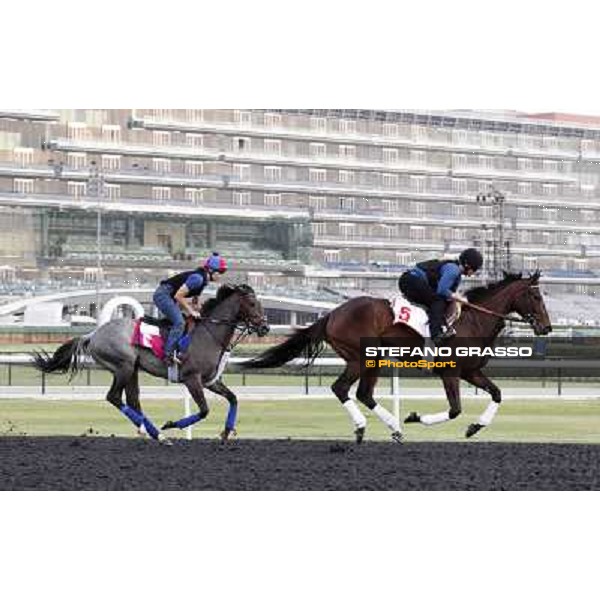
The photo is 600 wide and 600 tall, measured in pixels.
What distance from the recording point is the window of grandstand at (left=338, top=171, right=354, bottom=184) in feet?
85.4

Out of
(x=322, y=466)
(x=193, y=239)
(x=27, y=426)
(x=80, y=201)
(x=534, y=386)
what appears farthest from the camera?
(x=534, y=386)

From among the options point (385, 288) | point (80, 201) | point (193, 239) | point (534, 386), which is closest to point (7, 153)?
point (80, 201)

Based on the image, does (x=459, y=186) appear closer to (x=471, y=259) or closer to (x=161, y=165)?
(x=161, y=165)

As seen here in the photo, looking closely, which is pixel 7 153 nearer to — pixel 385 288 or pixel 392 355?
pixel 385 288

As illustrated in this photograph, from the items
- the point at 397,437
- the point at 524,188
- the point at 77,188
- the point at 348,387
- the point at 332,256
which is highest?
the point at 524,188

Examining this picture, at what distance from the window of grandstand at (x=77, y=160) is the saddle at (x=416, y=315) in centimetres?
1026

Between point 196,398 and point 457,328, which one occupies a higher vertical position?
point 457,328

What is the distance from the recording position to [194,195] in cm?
2520

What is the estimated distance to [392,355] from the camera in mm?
15125

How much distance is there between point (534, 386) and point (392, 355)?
12.2 metres

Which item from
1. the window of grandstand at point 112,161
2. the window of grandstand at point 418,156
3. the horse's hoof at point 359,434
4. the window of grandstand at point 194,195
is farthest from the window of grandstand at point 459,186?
the horse's hoof at point 359,434

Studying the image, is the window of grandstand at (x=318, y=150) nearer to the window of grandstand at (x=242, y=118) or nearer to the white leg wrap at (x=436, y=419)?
the window of grandstand at (x=242, y=118)

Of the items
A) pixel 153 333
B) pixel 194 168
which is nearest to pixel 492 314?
pixel 153 333

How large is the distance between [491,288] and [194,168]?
12.4m
